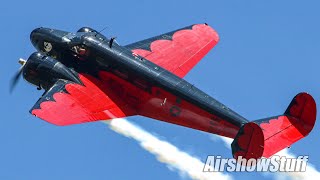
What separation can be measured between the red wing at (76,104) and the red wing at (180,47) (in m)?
4.45

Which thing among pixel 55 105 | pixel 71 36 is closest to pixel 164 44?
pixel 71 36

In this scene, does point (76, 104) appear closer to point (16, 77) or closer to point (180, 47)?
point (16, 77)

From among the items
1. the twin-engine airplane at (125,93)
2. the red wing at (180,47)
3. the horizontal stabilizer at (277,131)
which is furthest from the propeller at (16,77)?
the horizontal stabilizer at (277,131)

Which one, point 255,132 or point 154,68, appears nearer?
point 255,132

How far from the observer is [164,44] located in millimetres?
51000

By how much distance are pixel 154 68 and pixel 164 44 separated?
529cm

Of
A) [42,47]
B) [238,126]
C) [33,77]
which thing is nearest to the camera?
[238,126]

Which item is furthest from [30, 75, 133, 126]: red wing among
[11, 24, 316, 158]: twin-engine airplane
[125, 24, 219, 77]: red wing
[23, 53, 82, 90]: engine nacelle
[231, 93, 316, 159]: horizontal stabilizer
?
[231, 93, 316, 159]: horizontal stabilizer

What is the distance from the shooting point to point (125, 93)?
46344 mm

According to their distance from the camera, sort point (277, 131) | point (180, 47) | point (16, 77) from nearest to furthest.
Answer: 1. point (277, 131)
2. point (16, 77)
3. point (180, 47)

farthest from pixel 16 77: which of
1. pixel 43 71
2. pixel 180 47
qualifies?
pixel 180 47

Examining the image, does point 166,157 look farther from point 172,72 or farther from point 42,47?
point 42,47

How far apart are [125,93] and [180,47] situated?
6.14m

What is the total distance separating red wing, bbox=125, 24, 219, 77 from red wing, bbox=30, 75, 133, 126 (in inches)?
175
